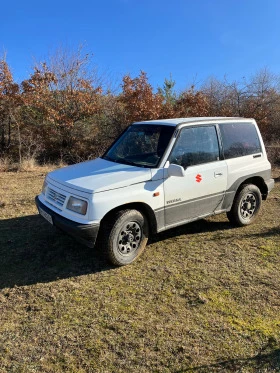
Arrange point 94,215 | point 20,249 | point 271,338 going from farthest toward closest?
1. point 20,249
2. point 94,215
3. point 271,338

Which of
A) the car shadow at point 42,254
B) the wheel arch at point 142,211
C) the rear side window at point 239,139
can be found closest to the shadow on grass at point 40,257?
the car shadow at point 42,254

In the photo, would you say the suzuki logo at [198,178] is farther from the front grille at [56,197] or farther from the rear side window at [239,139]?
the front grille at [56,197]

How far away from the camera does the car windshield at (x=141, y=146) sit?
14.5ft

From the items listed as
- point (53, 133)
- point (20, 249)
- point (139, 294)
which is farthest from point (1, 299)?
point (53, 133)

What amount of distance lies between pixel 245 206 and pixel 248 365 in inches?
130

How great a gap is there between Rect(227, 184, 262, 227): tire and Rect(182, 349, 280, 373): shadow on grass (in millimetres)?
2908

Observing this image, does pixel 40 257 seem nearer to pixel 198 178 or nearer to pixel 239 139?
pixel 198 178

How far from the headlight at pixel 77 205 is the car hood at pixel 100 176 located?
14 centimetres

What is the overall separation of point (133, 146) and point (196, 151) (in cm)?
100

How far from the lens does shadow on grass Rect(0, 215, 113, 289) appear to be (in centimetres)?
384

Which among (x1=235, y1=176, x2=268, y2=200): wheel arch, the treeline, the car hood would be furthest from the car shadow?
the treeline

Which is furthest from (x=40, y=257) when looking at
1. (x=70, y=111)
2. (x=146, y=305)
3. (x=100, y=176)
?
(x=70, y=111)

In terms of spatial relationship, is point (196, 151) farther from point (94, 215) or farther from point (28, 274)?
point (28, 274)

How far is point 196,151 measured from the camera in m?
4.62
